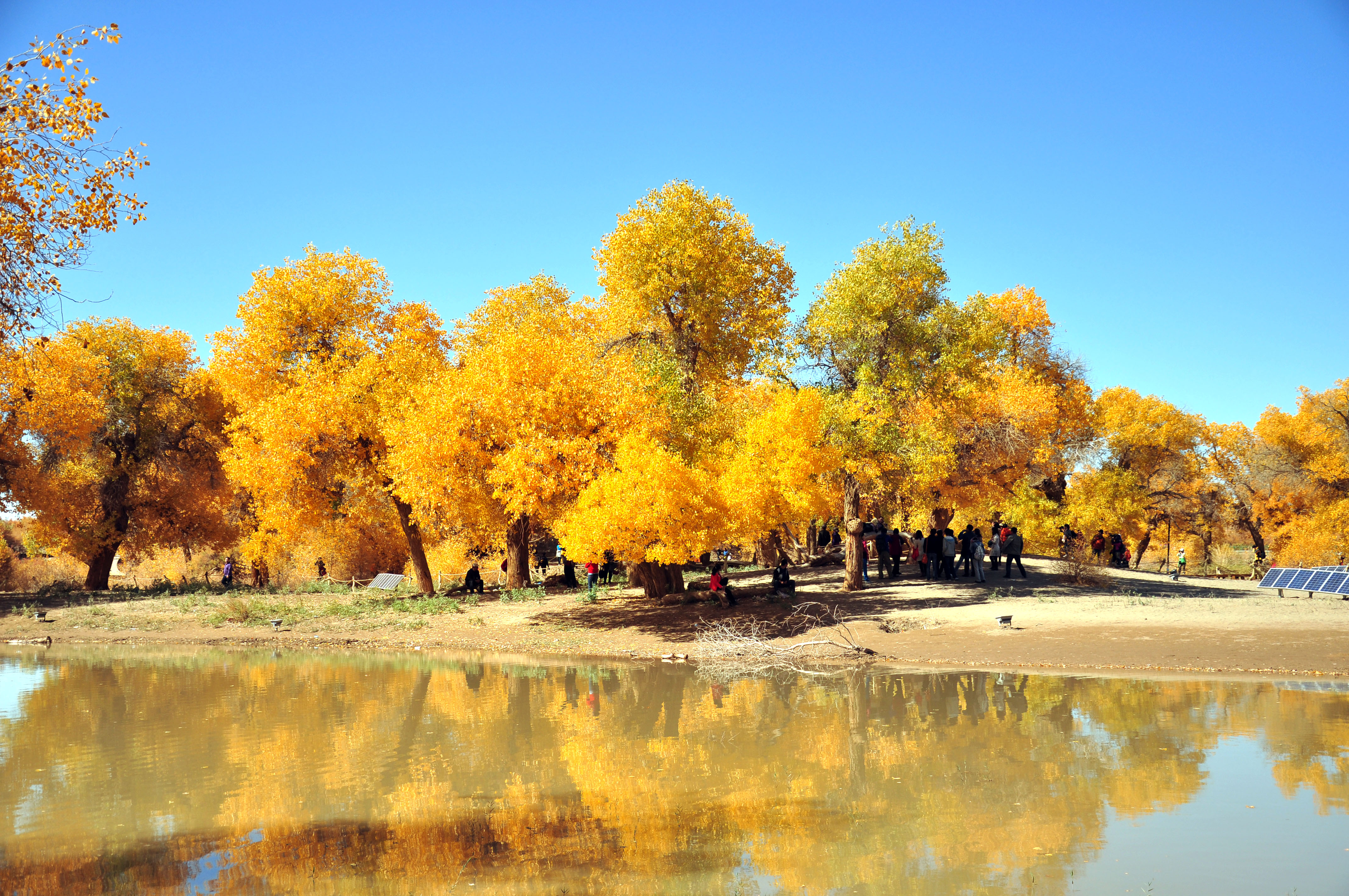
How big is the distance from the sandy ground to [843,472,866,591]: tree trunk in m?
0.58

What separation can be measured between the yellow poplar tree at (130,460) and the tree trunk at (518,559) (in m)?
14.5

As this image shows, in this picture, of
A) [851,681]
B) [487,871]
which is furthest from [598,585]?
[487,871]

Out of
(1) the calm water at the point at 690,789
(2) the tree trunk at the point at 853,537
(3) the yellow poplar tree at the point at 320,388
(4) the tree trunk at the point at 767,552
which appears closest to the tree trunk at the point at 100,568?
(3) the yellow poplar tree at the point at 320,388

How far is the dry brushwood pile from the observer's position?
2062cm

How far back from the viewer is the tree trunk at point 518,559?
31641 millimetres

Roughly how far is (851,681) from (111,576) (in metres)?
54.2

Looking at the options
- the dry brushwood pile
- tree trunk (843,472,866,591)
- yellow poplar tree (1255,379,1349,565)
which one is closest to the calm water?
the dry brushwood pile

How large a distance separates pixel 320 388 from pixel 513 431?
8664mm

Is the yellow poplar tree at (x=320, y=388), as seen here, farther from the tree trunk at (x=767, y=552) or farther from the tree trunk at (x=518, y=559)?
the tree trunk at (x=767, y=552)

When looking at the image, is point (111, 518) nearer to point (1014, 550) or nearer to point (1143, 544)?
point (1014, 550)

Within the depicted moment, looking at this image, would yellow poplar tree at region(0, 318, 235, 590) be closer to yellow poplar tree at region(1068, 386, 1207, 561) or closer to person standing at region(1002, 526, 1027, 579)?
person standing at region(1002, 526, 1027, 579)

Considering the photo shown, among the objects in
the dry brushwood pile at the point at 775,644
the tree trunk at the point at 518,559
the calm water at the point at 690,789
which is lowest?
the calm water at the point at 690,789

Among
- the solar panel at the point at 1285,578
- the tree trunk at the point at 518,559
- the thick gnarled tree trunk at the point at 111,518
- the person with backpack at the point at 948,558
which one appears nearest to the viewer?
the solar panel at the point at 1285,578

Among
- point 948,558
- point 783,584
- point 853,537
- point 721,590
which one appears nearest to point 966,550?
point 948,558
